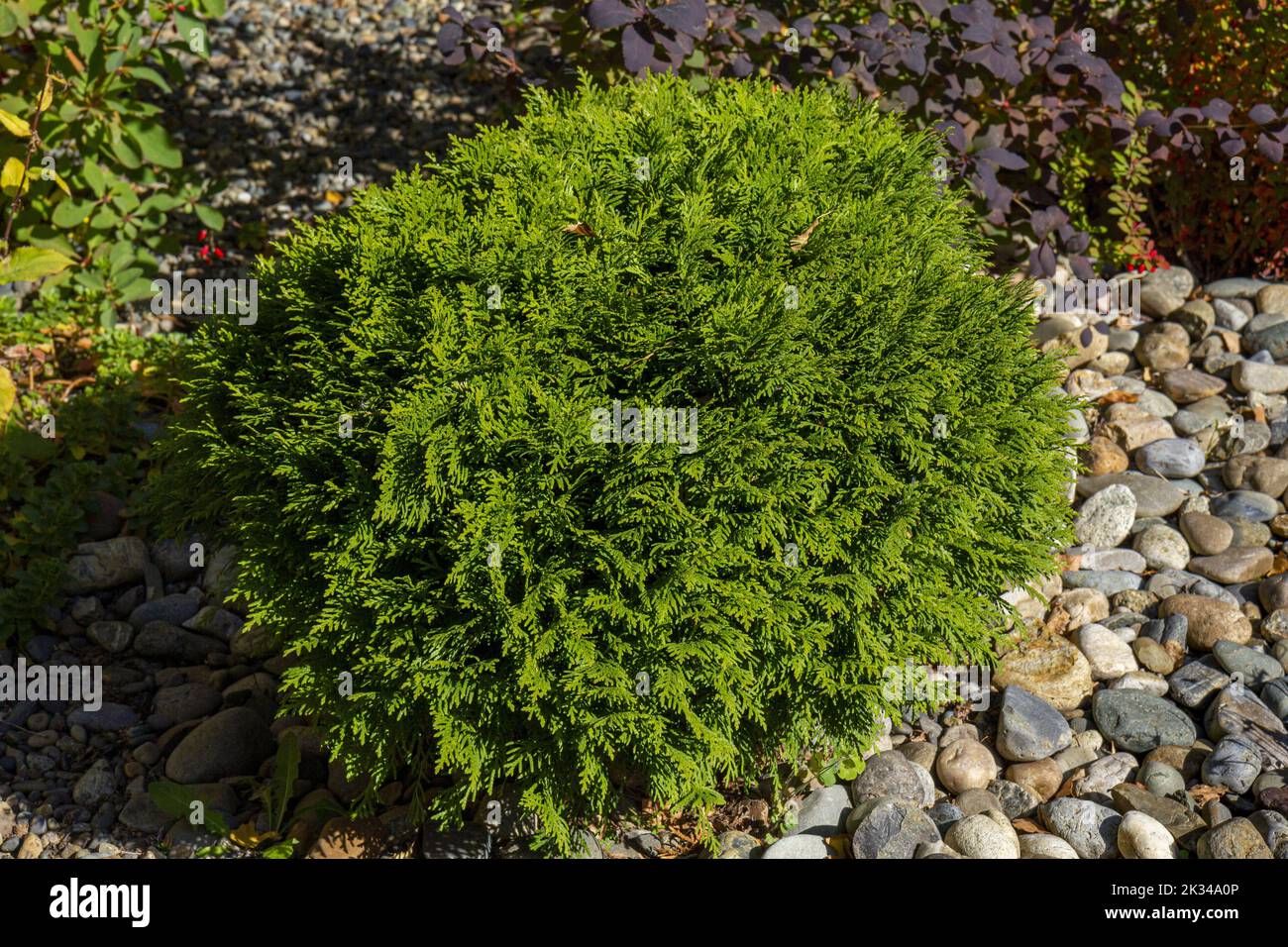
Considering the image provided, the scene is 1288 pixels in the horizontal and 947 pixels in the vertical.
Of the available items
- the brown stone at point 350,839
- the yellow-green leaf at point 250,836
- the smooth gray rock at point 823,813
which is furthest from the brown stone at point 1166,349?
the yellow-green leaf at point 250,836

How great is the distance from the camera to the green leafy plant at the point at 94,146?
17.8 ft

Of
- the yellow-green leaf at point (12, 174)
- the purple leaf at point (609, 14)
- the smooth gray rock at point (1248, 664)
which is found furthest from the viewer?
the yellow-green leaf at point (12, 174)

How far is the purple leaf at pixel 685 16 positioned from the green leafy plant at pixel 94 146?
2325 mm

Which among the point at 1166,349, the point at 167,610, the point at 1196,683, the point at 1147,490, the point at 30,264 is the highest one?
the point at 30,264

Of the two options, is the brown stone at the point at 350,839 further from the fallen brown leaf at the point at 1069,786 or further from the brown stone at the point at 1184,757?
the brown stone at the point at 1184,757

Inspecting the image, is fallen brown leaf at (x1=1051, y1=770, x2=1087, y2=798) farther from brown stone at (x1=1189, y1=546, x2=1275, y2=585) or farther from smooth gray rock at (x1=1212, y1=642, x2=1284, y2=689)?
brown stone at (x1=1189, y1=546, x2=1275, y2=585)

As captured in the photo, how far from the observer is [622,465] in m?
2.85

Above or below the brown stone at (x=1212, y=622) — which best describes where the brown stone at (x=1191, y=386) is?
above

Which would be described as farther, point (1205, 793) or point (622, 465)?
point (1205, 793)

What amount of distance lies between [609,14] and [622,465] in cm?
244

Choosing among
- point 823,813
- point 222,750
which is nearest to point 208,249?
point 222,750

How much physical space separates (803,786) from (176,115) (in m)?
5.83

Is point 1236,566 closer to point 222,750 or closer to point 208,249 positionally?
point 222,750

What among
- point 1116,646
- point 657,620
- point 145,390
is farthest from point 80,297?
point 1116,646
